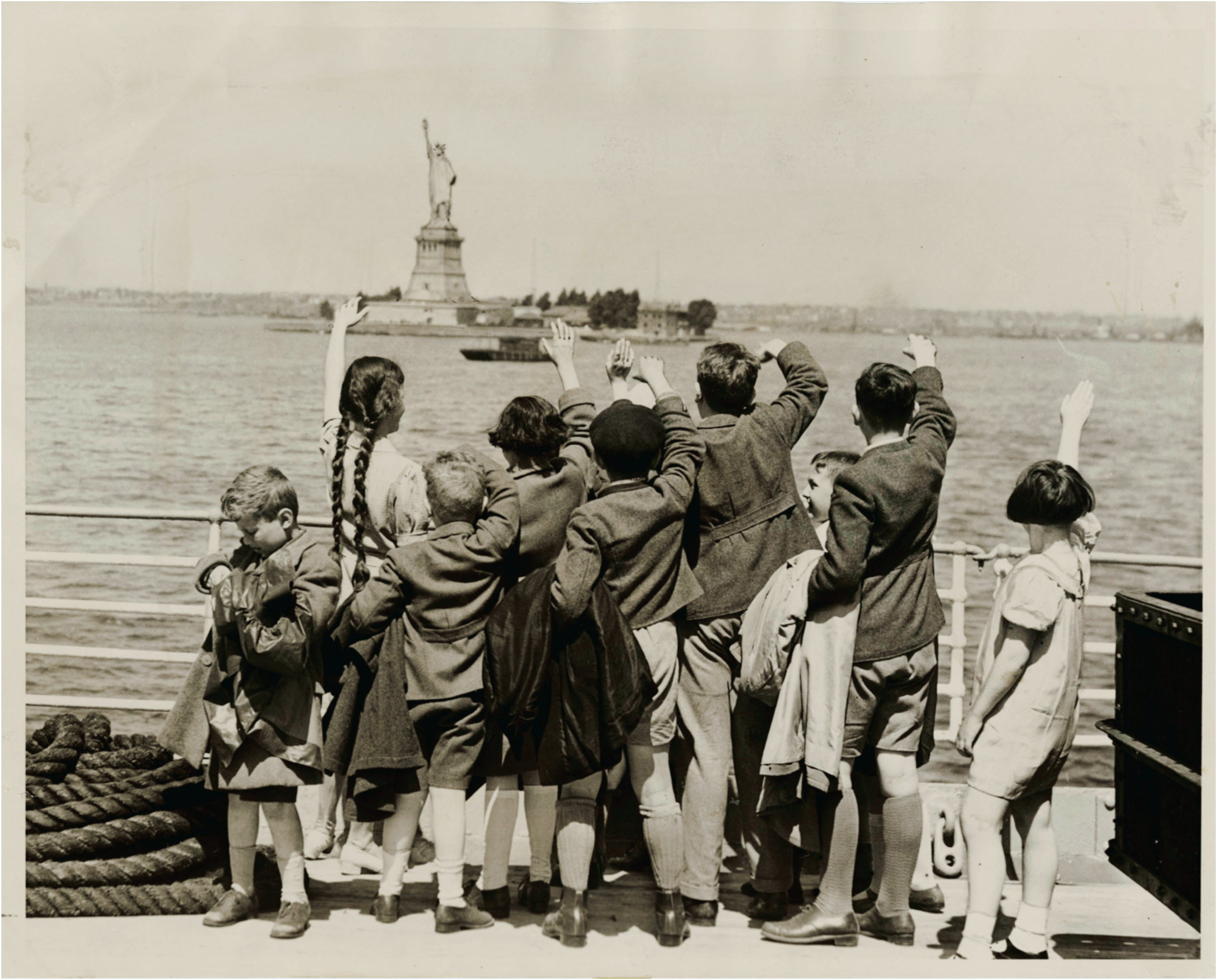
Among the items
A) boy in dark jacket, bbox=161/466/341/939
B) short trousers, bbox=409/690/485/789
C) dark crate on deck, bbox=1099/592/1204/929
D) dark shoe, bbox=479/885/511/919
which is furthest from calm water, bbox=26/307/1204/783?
dark shoe, bbox=479/885/511/919

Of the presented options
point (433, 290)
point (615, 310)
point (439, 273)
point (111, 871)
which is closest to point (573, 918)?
point (111, 871)

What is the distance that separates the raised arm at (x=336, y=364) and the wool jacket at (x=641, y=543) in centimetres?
80

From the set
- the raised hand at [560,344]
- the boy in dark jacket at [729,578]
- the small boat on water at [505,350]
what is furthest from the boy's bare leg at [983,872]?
the small boat on water at [505,350]

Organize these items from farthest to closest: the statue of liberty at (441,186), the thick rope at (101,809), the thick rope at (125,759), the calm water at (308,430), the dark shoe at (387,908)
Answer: the calm water at (308,430) → the statue of liberty at (441,186) → the thick rope at (125,759) → the thick rope at (101,809) → the dark shoe at (387,908)

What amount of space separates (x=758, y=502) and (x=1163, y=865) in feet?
4.66

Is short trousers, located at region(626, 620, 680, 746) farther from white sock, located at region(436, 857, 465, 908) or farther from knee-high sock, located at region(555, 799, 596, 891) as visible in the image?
white sock, located at region(436, 857, 465, 908)

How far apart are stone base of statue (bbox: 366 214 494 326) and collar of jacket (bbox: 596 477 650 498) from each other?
17.0 ft

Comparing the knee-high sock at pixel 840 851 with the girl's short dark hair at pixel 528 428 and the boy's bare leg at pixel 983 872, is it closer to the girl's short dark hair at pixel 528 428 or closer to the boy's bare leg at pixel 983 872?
the boy's bare leg at pixel 983 872

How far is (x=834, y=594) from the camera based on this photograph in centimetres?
279

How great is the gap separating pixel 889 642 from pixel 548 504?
36.4 inches

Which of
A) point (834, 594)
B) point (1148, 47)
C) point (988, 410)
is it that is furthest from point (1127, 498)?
point (834, 594)

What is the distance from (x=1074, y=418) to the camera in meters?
3.02

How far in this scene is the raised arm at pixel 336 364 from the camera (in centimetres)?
325

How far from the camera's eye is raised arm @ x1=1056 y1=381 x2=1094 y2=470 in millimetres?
2984
